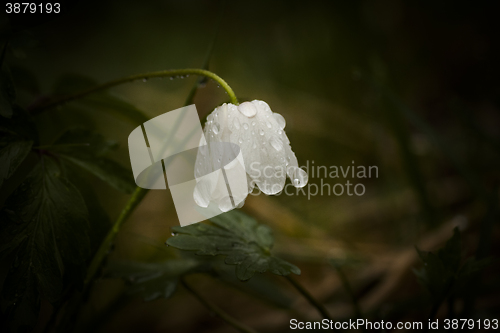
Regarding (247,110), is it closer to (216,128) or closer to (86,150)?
(216,128)

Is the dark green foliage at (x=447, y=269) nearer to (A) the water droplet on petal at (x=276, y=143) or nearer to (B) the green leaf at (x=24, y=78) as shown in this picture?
(A) the water droplet on petal at (x=276, y=143)

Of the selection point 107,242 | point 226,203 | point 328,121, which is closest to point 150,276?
point 107,242

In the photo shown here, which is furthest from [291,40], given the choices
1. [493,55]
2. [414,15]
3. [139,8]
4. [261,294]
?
[261,294]

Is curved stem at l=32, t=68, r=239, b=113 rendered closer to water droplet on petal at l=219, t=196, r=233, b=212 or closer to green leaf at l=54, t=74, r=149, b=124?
green leaf at l=54, t=74, r=149, b=124

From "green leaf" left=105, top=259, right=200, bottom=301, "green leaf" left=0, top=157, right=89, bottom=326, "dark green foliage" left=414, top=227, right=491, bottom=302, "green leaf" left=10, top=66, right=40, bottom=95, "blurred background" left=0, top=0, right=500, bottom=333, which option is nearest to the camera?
"green leaf" left=0, top=157, right=89, bottom=326

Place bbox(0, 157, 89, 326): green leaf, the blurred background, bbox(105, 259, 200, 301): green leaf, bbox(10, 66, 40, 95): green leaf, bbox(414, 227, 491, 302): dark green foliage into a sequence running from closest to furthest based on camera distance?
bbox(0, 157, 89, 326): green leaf < bbox(414, 227, 491, 302): dark green foliage < bbox(105, 259, 200, 301): green leaf < bbox(10, 66, 40, 95): green leaf < the blurred background

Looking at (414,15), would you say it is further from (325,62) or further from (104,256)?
(104,256)

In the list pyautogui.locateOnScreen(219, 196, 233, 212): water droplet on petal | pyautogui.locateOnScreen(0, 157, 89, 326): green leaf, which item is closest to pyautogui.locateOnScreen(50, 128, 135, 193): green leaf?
pyautogui.locateOnScreen(0, 157, 89, 326): green leaf
